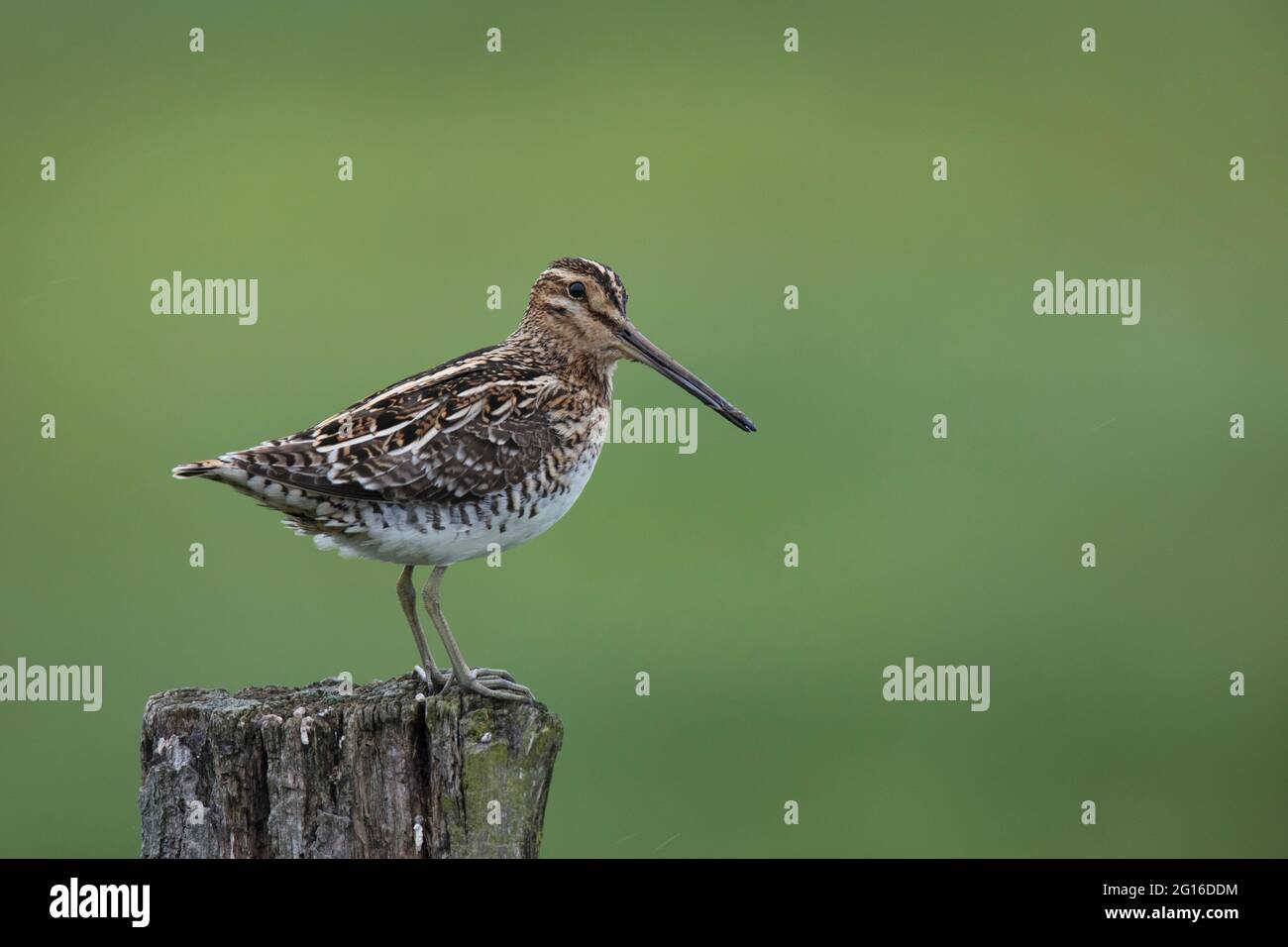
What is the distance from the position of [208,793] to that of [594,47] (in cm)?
2708

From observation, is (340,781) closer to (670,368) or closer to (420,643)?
(420,643)

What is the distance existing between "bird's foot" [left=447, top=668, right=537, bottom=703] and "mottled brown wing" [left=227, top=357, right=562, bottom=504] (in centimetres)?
79

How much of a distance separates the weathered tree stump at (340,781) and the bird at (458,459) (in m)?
0.65

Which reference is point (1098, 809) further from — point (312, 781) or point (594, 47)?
point (594, 47)

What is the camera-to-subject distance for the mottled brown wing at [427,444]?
7.87m

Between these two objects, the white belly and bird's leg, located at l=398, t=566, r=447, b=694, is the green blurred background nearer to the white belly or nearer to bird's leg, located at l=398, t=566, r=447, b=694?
bird's leg, located at l=398, t=566, r=447, b=694

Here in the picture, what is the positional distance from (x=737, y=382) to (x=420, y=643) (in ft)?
41.2

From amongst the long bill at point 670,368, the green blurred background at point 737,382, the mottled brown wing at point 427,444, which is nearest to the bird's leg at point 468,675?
the mottled brown wing at point 427,444

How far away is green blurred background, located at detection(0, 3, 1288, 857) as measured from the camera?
14438 millimetres

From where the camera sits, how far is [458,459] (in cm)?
814

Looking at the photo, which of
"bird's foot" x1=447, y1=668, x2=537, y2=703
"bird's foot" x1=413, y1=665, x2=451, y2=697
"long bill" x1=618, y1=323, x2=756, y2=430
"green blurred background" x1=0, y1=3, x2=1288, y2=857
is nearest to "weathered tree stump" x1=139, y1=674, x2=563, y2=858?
"bird's foot" x1=447, y1=668, x2=537, y2=703

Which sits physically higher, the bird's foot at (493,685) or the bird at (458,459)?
the bird at (458,459)

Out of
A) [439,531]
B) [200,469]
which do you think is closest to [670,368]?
[439,531]

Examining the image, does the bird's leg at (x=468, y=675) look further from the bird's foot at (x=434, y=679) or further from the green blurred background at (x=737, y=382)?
the green blurred background at (x=737, y=382)
